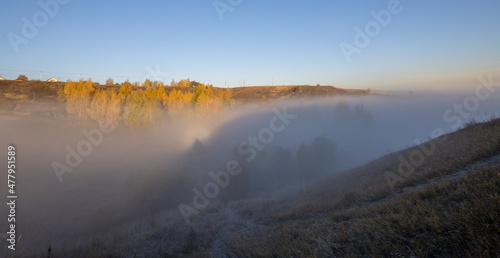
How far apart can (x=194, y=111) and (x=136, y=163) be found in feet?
96.2

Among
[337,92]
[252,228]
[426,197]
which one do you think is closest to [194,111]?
[252,228]

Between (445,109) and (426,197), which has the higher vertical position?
(445,109)

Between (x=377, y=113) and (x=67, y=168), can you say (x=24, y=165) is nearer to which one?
(x=67, y=168)

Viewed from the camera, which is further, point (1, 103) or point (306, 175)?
point (1, 103)

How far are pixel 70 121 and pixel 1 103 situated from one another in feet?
95.1

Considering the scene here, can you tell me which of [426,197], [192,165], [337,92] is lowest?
[192,165]

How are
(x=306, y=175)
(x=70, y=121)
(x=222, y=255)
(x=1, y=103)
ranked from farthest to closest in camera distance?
(x=1, y=103) < (x=70, y=121) < (x=306, y=175) < (x=222, y=255)

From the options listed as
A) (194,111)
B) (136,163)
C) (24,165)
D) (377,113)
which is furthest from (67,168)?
(377,113)

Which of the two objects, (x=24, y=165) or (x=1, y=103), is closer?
(x=24, y=165)

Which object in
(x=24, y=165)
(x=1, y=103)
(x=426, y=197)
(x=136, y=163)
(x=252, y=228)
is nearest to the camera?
(x=426, y=197)

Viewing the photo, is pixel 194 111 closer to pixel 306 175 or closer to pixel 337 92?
pixel 306 175

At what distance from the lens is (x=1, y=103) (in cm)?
6153

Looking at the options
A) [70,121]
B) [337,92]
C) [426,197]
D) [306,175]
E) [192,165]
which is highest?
[337,92]

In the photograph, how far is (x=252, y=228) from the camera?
535 inches
